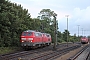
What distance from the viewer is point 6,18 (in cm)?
3369

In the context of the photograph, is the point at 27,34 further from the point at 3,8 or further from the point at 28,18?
the point at 28,18

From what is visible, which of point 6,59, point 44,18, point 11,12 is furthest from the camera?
point 44,18

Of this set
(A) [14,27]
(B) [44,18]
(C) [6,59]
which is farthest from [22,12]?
(B) [44,18]

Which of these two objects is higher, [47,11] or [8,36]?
[47,11]

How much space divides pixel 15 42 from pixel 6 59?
1673 cm

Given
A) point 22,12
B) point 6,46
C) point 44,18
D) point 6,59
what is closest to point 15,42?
point 6,46

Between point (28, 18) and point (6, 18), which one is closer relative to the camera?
point (6, 18)

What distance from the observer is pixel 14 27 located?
36.8 meters

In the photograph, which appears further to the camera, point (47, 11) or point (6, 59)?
point (47, 11)

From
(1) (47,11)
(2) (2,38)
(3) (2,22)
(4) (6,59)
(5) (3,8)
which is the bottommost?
(4) (6,59)

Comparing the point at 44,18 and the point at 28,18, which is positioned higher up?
the point at 44,18

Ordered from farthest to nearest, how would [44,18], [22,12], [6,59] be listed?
[44,18], [22,12], [6,59]

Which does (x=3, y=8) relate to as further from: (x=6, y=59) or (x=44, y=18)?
(x=44, y=18)

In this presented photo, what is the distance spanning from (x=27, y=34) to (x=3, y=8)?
5.74 metres
